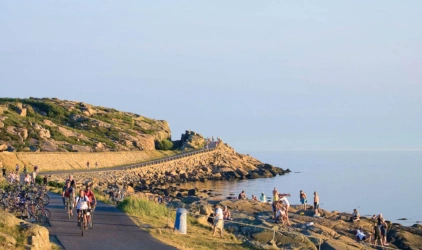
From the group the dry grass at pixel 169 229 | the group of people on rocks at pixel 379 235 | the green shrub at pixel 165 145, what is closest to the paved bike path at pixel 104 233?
the dry grass at pixel 169 229

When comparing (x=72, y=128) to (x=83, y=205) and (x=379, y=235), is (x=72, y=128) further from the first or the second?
(x=83, y=205)

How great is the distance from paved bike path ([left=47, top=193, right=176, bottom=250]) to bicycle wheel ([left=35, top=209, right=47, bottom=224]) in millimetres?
290

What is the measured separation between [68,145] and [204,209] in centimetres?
5301

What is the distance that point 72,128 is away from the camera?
301 ft

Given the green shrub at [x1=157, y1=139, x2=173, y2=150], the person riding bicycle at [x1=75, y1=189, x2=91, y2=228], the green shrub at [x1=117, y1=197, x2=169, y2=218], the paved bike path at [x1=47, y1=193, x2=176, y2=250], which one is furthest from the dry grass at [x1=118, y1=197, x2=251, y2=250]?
the green shrub at [x1=157, y1=139, x2=173, y2=150]

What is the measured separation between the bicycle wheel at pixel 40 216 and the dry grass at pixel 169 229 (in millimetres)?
3236

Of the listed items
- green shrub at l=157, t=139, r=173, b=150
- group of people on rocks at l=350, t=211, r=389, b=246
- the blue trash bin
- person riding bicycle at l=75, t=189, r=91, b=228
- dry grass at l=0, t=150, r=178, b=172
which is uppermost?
green shrub at l=157, t=139, r=173, b=150

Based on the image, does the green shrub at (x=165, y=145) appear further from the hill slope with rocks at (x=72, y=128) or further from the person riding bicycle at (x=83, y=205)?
the person riding bicycle at (x=83, y=205)

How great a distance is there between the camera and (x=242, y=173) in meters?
90.8

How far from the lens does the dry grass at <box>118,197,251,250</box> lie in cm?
2000

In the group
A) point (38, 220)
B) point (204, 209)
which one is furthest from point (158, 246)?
point (204, 209)

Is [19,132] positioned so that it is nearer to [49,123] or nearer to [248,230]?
[49,123]

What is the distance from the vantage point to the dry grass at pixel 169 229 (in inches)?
787

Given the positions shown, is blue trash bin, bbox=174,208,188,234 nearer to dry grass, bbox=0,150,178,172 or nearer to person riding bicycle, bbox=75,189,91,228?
person riding bicycle, bbox=75,189,91,228
